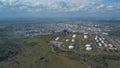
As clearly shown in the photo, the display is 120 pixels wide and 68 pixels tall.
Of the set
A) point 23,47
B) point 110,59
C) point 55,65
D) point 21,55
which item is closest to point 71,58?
point 55,65

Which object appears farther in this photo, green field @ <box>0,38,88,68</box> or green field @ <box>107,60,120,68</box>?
green field @ <box>0,38,88,68</box>

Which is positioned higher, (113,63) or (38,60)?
(38,60)

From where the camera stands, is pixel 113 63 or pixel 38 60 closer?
pixel 113 63

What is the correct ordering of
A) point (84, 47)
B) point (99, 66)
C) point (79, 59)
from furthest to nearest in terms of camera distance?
point (84, 47) → point (79, 59) → point (99, 66)

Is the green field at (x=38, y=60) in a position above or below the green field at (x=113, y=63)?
above

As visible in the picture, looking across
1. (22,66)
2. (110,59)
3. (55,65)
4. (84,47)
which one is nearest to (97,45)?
(84,47)

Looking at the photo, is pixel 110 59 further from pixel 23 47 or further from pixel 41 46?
pixel 23 47

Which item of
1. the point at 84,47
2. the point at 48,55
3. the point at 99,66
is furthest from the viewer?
the point at 84,47

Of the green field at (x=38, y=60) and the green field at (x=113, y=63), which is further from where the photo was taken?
the green field at (x=38, y=60)

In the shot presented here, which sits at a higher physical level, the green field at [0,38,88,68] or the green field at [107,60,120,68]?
the green field at [0,38,88,68]

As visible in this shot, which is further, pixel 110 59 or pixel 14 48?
pixel 14 48
